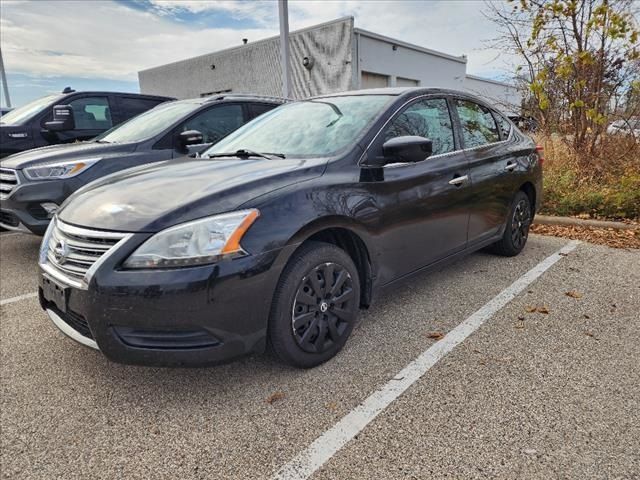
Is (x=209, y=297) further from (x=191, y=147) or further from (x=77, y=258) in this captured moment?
(x=191, y=147)

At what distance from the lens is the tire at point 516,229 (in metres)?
4.34

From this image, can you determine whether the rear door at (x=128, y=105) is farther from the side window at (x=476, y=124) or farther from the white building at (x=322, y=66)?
the white building at (x=322, y=66)

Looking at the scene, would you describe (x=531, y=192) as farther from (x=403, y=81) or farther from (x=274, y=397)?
(x=403, y=81)

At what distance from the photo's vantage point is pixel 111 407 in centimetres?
229

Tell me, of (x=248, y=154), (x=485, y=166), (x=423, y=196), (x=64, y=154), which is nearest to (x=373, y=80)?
(x=64, y=154)

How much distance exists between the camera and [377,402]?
2258 mm

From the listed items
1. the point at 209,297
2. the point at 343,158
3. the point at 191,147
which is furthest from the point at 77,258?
the point at 191,147

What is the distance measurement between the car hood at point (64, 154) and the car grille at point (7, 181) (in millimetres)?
59

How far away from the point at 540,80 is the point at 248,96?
4.84m

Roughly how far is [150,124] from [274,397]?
390cm

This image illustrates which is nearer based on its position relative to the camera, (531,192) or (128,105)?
(531,192)

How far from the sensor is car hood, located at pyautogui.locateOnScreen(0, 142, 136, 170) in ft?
14.5

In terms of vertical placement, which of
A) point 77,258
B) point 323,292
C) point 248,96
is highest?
point 248,96

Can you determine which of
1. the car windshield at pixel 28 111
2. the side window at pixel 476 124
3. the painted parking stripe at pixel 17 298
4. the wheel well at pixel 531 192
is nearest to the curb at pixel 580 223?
the wheel well at pixel 531 192
